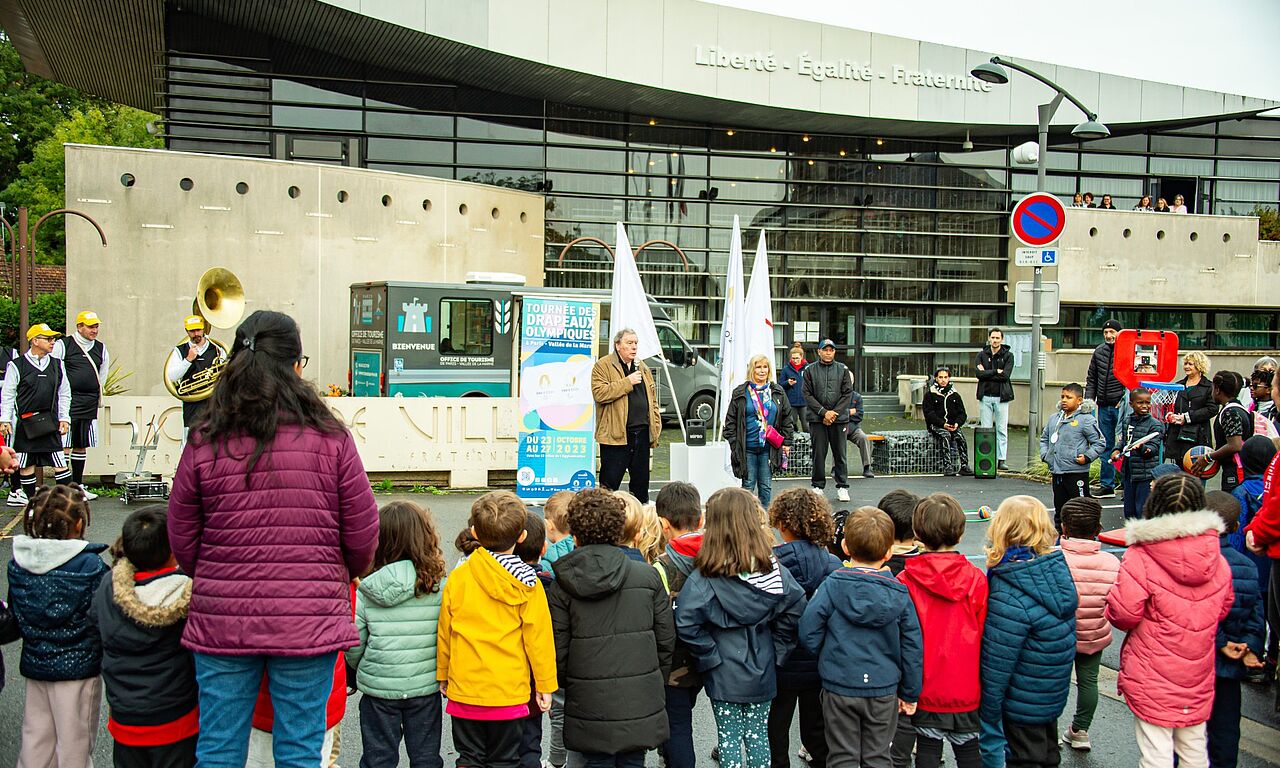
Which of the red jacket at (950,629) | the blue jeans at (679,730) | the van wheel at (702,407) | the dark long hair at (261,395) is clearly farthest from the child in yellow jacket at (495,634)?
the van wheel at (702,407)

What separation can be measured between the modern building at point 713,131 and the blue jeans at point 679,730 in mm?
17080

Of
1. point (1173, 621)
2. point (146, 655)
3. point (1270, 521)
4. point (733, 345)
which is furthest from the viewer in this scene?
point (733, 345)

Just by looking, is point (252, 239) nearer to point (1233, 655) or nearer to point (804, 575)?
point (804, 575)

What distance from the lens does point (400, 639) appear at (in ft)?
14.4

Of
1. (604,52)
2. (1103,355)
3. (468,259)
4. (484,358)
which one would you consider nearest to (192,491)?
(1103,355)

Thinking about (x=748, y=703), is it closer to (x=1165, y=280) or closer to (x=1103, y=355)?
(x=1103, y=355)

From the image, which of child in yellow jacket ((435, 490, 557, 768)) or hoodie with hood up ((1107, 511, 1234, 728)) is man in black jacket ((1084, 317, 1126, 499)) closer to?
hoodie with hood up ((1107, 511, 1234, 728))

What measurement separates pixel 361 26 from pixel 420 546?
18538 millimetres

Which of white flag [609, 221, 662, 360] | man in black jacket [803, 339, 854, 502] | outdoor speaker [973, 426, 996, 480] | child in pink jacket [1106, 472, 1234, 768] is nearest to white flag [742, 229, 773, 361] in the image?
man in black jacket [803, 339, 854, 502]

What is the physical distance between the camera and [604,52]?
22328 mm

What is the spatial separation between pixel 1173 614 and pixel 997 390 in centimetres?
1079

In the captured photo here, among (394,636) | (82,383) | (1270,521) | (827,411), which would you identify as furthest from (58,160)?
(1270,521)

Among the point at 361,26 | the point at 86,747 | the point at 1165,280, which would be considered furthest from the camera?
the point at 1165,280

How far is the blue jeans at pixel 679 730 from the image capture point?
4.73 m
